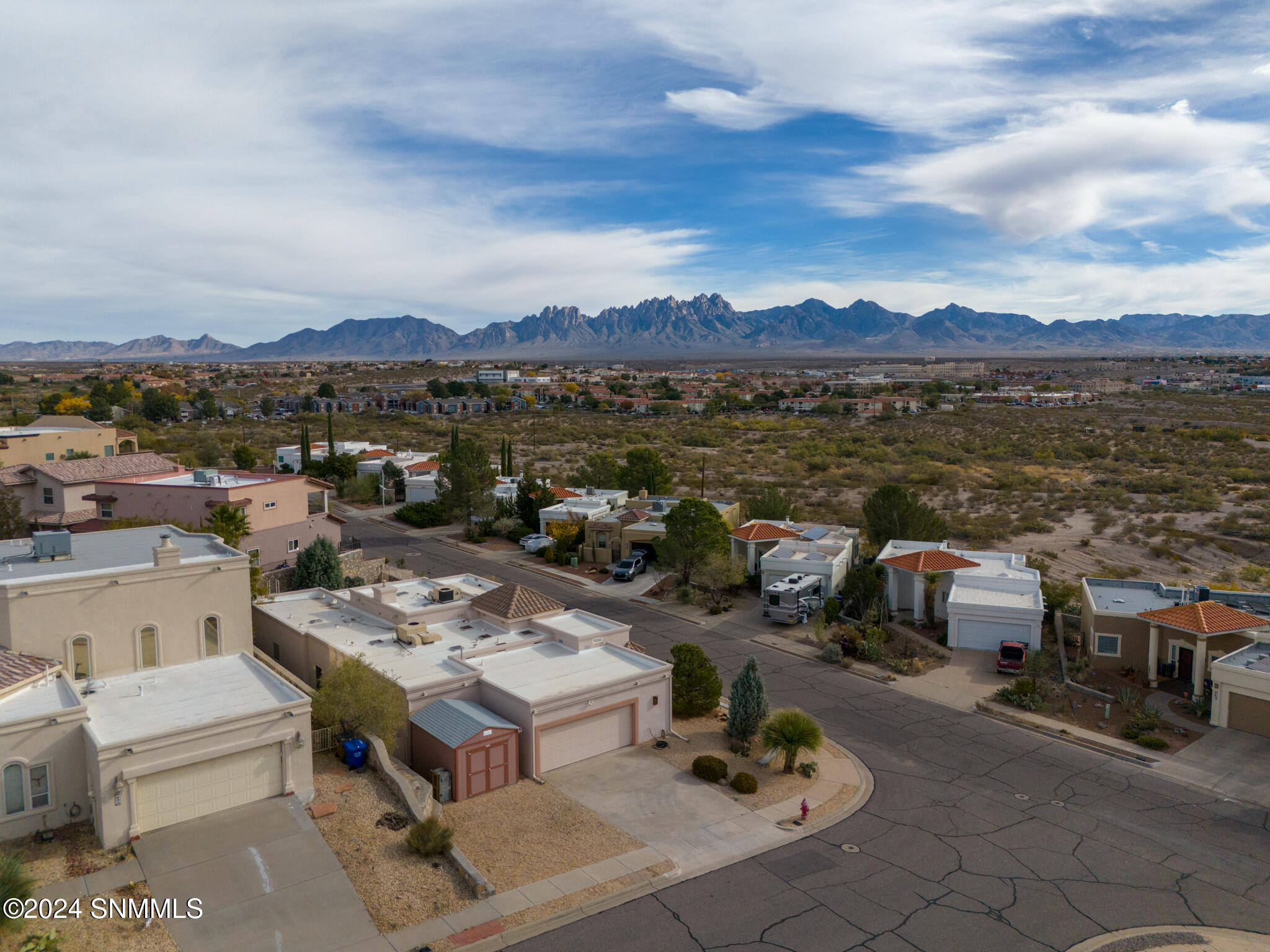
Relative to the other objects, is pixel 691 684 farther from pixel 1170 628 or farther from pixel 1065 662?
pixel 1170 628

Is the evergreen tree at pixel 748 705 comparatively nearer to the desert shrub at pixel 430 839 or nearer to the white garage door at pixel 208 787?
the desert shrub at pixel 430 839

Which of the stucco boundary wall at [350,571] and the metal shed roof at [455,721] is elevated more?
the metal shed roof at [455,721]

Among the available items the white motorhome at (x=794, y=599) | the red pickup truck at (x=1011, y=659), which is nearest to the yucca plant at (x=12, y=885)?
the white motorhome at (x=794, y=599)

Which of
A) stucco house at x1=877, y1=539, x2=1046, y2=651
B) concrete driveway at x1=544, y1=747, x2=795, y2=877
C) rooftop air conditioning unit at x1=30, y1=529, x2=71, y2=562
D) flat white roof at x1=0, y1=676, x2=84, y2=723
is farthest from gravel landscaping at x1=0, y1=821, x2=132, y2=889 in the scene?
stucco house at x1=877, y1=539, x2=1046, y2=651


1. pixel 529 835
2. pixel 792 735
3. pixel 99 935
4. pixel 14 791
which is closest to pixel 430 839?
pixel 529 835

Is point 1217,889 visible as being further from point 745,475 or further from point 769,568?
point 745,475
